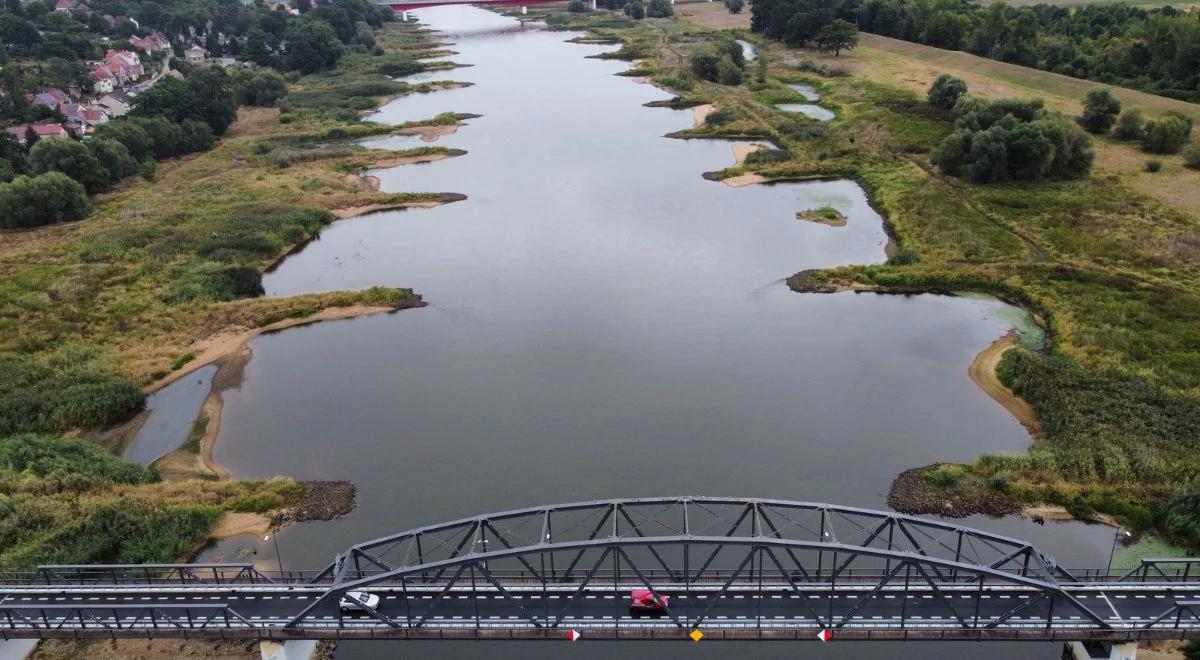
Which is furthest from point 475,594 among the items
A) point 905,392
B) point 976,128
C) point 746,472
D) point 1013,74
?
point 1013,74

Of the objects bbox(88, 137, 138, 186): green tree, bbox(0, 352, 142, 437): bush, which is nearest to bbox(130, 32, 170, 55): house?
bbox(88, 137, 138, 186): green tree

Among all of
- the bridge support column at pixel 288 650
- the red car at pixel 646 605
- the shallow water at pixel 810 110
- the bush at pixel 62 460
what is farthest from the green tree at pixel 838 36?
the bridge support column at pixel 288 650

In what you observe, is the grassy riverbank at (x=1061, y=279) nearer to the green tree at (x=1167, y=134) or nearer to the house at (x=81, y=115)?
the green tree at (x=1167, y=134)

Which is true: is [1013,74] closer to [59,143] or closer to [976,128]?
[976,128]

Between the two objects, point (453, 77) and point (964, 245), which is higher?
point (453, 77)

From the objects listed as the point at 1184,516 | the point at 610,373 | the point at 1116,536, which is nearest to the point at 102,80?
the point at 610,373

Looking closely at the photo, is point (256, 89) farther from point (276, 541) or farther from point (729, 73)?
point (276, 541)
